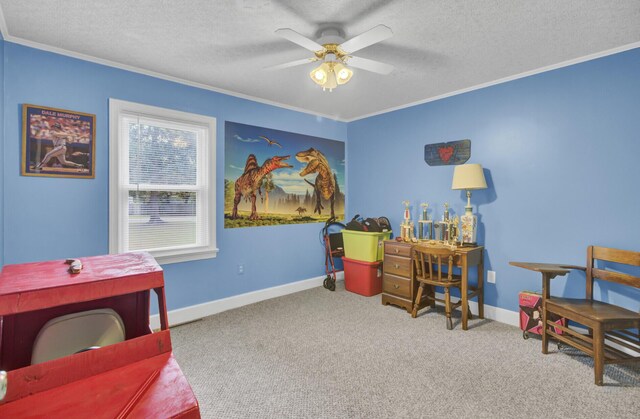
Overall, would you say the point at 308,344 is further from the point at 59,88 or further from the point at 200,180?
the point at 59,88

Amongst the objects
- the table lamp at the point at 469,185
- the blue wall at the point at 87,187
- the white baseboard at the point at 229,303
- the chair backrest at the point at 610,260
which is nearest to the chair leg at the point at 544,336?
the chair backrest at the point at 610,260

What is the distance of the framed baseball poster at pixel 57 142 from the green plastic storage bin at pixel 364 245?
2.95 m

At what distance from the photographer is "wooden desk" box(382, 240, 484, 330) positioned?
311cm

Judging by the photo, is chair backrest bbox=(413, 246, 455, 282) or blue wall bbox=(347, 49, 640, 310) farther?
chair backrest bbox=(413, 246, 455, 282)

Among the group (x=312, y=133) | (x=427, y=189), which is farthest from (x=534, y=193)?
(x=312, y=133)

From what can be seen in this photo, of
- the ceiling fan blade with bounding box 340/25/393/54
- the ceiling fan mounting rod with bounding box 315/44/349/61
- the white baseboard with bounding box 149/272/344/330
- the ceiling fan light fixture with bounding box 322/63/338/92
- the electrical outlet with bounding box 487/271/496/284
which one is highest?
the ceiling fan mounting rod with bounding box 315/44/349/61

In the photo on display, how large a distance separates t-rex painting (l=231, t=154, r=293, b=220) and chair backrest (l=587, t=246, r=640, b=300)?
10.7ft

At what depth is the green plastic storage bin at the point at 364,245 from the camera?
4070mm

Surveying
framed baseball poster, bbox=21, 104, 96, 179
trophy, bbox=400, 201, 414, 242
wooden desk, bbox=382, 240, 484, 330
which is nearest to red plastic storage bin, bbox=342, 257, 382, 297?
wooden desk, bbox=382, 240, 484, 330

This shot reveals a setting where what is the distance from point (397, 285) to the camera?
3635 millimetres

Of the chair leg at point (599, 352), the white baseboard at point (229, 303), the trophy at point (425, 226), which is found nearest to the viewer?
the chair leg at point (599, 352)

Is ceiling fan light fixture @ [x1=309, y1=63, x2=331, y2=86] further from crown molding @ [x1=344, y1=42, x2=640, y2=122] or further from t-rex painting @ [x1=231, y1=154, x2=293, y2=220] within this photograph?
crown molding @ [x1=344, y1=42, x2=640, y2=122]

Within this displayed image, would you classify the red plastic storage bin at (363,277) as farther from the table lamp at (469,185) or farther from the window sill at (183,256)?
the window sill at (183,256)

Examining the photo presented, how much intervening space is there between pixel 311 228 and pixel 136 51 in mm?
2802
